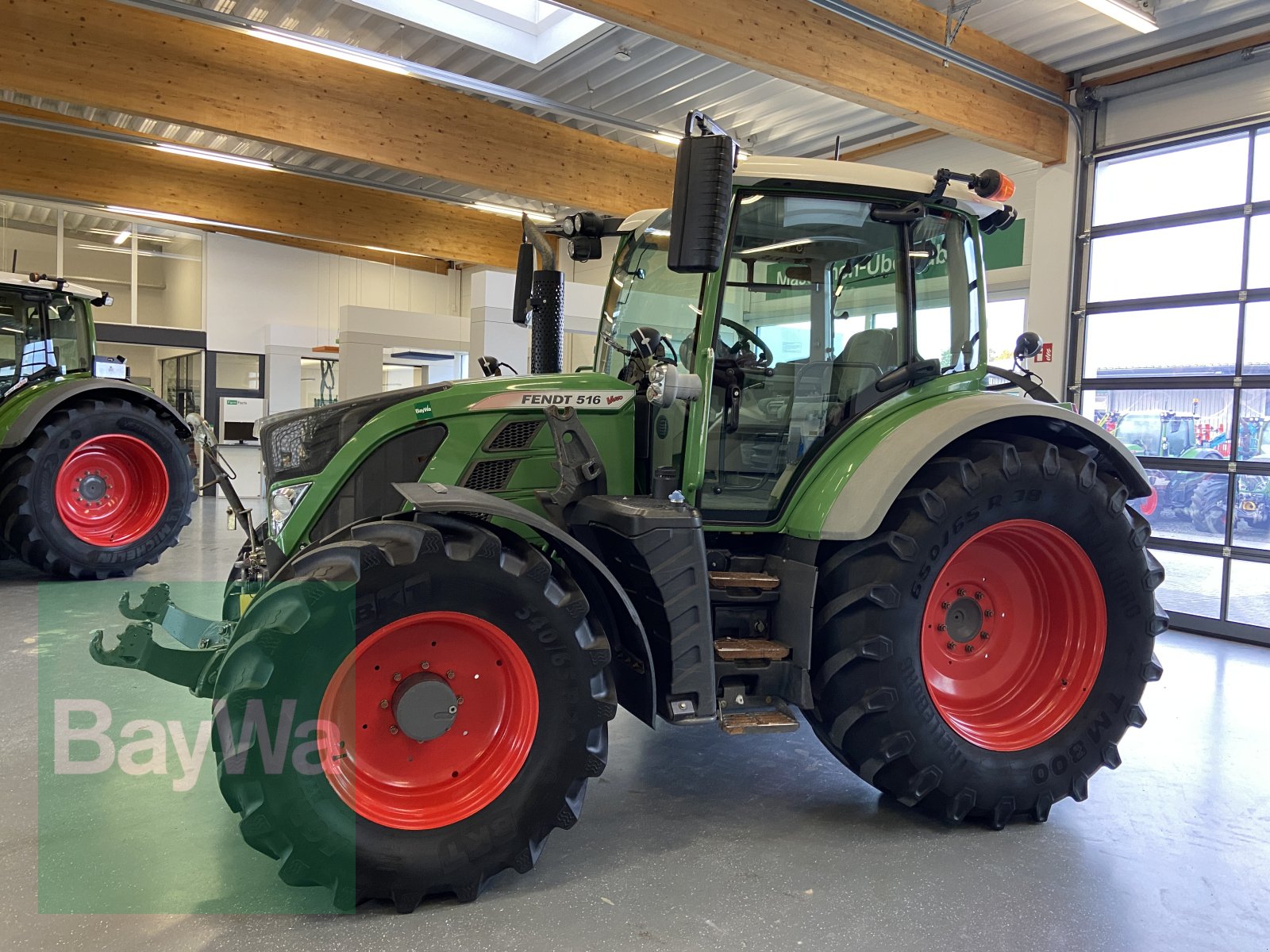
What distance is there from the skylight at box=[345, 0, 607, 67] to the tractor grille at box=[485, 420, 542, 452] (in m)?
4.66

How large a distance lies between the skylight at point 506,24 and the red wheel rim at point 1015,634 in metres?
5.07

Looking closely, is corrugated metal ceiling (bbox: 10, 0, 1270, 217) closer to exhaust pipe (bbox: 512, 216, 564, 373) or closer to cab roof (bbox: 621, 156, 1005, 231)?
Result: cab roof (bbox: 621, 156, 1005, 231)

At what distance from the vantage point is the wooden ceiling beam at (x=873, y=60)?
5355mm

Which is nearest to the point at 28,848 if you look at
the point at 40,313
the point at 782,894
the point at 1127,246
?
the point at 782,894

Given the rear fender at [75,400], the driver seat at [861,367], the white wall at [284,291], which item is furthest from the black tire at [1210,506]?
the white wall at [284,291]

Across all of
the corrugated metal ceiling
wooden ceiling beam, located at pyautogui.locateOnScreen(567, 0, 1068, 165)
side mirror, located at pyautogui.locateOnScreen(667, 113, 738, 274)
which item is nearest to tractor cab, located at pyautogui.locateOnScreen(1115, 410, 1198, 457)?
wooden ceiling beam, located at pyautogui.locateOnScreen(567, 0, 1068, 165)

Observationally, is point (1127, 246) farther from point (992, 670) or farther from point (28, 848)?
point (28, 848)

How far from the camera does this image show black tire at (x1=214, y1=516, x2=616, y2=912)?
221 centimetres

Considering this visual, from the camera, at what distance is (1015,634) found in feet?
10.8

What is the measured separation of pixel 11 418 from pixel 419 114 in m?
4.03

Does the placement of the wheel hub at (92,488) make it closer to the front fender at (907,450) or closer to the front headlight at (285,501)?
the front headlight at (285,501)

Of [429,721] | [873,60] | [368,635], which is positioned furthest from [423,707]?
[873,60]

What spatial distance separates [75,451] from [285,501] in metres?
5.00

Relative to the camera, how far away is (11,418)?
663cm
